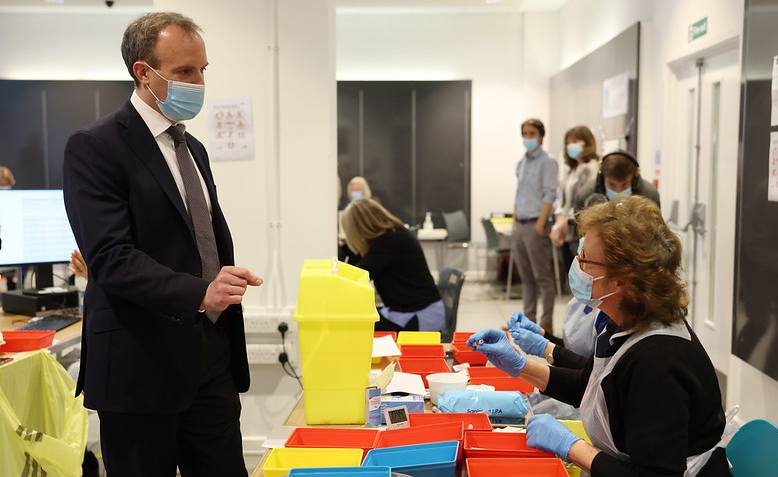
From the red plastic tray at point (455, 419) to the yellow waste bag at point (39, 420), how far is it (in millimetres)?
1142

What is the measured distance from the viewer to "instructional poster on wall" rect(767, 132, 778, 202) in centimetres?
329

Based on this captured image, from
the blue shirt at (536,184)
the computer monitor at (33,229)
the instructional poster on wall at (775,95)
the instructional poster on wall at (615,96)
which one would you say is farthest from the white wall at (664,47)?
the computer monitor at (33,229)

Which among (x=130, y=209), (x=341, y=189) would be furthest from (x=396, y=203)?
(x=130, y=209)

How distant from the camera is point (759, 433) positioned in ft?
5.11

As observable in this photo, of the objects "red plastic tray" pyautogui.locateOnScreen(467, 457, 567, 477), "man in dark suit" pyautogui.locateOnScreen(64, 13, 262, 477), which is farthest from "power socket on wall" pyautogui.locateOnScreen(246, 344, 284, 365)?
"red plastic tray" pyautogui.locateOnScreen(467, 457, 567, 477)

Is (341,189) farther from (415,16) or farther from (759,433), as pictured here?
(759,433)

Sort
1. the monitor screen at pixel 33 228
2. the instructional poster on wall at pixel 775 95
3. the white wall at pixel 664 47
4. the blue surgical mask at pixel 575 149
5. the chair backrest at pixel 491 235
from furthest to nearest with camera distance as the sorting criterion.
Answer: the chair backrest at pixel 491 235
the blue surgical mask at pixel 575 149
the white wall at pixel 664 47
the monitor screen at pixel 33 228
the instructional poster on wall at pixel 775 95

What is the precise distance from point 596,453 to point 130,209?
118cm

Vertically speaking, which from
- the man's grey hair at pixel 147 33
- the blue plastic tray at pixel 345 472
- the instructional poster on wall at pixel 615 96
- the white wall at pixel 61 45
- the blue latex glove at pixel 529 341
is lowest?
the blue plastic tray at pixel 345 472

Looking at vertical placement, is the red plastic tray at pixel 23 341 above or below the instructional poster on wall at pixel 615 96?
below

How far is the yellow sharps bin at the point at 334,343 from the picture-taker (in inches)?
75.5

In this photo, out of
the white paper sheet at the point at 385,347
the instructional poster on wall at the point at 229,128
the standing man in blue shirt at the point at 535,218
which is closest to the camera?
the white paper sheet at the point at 385,347

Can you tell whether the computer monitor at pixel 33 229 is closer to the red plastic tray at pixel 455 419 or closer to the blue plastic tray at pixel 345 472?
the red plastic tray at pixel 455 419

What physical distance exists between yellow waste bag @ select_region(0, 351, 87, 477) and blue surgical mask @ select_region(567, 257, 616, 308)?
1606mm
